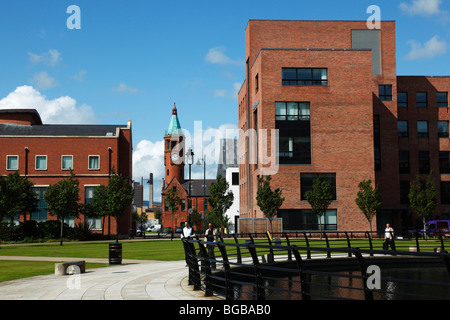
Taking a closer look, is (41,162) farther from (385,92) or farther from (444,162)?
(444,162)

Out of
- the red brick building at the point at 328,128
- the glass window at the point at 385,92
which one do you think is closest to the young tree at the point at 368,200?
the red brick building at the point at 328,128

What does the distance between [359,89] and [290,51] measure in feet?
27.4

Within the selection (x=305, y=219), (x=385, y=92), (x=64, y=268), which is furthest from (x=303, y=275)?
(x=385, y=92)

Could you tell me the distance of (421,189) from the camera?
6212 centimetres

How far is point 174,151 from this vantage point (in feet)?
426

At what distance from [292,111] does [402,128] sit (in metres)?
17.2

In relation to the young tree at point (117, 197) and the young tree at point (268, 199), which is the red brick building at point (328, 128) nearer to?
the young tree at point (268, 199)

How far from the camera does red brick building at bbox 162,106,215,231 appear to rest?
117 metres

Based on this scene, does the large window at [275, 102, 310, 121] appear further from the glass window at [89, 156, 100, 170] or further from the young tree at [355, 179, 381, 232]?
the glass window at [89, 156, 100, 170]

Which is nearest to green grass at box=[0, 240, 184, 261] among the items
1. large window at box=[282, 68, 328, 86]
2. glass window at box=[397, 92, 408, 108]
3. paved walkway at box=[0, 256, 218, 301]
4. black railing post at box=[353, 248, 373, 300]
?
paved walkway at box=[0, 256, 218, 301]

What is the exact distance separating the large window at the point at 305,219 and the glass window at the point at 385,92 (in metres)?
16.1

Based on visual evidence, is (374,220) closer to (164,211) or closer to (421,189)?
(421,189)

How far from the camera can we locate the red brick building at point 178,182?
383 ft

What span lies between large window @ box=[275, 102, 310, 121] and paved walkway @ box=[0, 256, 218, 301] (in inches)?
1516
